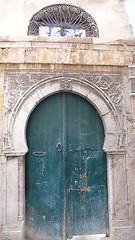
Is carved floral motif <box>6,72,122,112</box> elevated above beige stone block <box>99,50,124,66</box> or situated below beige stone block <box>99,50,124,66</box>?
below

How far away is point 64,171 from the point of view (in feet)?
14.7

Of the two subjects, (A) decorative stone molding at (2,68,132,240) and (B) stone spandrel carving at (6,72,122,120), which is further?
(B) stone spandrel carving at (6,72,122,120)

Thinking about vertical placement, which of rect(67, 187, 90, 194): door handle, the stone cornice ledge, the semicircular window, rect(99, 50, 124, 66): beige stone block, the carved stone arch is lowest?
rect(67, 187, 90, 194): door handle

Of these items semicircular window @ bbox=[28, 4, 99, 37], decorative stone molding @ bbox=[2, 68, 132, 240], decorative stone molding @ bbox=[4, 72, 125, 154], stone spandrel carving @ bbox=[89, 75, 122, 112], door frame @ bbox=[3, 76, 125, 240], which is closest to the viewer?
door frame @ bbox=[3, 76, 125, 240]

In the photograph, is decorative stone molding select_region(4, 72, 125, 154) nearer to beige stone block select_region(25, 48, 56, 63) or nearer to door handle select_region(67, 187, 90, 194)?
beige stone block select_region(25, 48, 56, 63)

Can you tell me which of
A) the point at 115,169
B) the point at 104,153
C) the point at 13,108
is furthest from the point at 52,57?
A: the point at 115,169

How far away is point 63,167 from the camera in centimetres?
449

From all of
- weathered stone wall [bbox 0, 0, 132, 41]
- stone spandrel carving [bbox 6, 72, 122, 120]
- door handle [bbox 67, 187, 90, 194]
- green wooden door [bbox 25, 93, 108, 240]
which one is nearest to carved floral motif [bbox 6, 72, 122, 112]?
stone spandrel carving [bbox 6, 72, 122, 120]

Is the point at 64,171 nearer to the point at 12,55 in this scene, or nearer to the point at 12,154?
the point at 12,154

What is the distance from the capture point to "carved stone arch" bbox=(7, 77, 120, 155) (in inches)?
171

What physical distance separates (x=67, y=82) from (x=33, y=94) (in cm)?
61

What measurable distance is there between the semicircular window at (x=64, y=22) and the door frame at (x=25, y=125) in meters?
1.41

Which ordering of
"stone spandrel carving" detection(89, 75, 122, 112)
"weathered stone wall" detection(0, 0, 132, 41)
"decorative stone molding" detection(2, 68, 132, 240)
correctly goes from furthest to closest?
"weathered stone wall" detection(0, 0, 132, 41) → "stone spandrel carving" detection(89, 75, 122, 112) → "decorative stone molding" detection(2, 68, 132, 240)

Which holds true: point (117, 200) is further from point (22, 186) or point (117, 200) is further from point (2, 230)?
point (2, 230)
